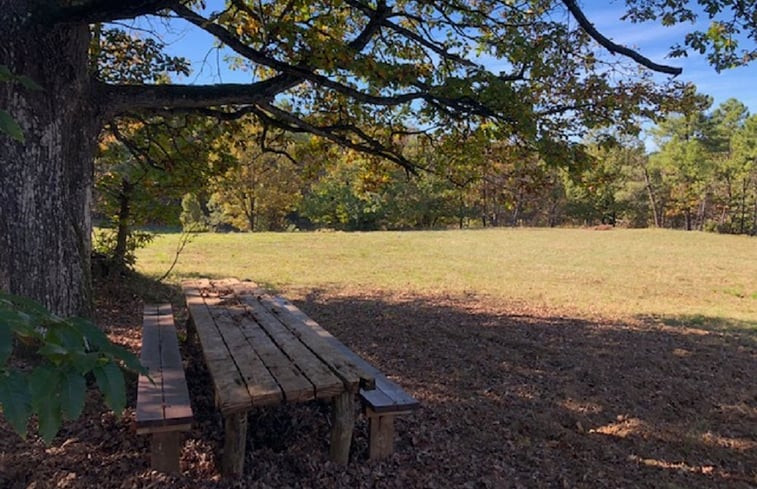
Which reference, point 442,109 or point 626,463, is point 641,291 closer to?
point 442,109

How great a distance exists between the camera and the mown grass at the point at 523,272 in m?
9.33

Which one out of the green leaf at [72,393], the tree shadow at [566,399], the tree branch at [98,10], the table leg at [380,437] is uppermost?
the tree branch at [98,10]

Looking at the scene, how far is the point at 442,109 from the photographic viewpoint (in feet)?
17.1

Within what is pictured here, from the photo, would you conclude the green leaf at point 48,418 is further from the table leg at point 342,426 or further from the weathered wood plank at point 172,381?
the table leg at point 342,426

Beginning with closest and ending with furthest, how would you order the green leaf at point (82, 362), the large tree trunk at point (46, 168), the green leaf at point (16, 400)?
the green leaf at point (16, 400), the green leaf at point (82, 362), the large tree trunk at point (46, 168)

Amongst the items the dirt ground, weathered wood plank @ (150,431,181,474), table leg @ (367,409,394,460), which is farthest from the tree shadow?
weathered wood plank @ (150,431,181,474)

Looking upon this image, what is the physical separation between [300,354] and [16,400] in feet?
6.64

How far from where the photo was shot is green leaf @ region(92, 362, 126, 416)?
1.07m

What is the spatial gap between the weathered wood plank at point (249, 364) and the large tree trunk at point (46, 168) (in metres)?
1.01

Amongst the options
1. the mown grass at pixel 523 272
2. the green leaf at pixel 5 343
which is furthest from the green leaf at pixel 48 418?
the mown grass at pixel 523 272

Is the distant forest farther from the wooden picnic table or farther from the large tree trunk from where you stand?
the wooden picnic table

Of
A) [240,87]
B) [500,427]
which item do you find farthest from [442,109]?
[500,427]

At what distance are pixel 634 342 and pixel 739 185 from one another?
1634 inches

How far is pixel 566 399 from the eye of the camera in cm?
417
